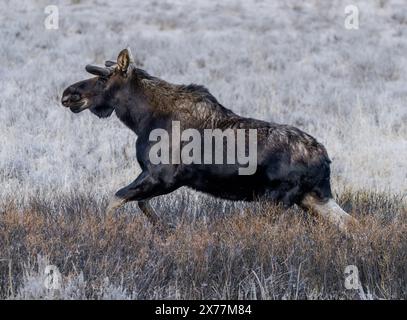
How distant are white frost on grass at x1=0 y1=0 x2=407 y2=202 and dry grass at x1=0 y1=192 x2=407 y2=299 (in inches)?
82.9

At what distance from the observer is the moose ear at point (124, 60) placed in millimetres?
7958

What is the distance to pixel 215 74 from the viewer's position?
65.6 feet

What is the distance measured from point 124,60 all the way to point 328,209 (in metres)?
A: 2.37

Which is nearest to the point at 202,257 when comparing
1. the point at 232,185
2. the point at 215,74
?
the point at 232,185

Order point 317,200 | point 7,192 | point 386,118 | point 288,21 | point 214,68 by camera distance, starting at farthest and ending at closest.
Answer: point 288,21 < point 214,68 < point 386,118 < point 7,192 < point 317,200

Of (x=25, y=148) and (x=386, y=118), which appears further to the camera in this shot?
(x=386, y=118)

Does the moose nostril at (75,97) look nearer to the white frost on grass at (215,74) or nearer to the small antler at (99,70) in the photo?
the small antler at (99,70)

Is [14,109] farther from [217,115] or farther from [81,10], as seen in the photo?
[81,10]

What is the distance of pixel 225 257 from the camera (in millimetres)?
6316

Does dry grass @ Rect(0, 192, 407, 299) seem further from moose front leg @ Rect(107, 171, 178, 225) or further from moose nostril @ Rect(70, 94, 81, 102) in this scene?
moose nostril @ Rect(70, 94, 81, 102)

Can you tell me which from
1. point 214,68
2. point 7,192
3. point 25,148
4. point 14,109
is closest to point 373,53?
point 214,68

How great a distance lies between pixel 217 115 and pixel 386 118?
717cm

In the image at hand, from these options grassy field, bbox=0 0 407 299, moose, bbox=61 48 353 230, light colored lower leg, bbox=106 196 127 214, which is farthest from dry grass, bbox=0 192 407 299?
moose, bbox=61 48 353 230
